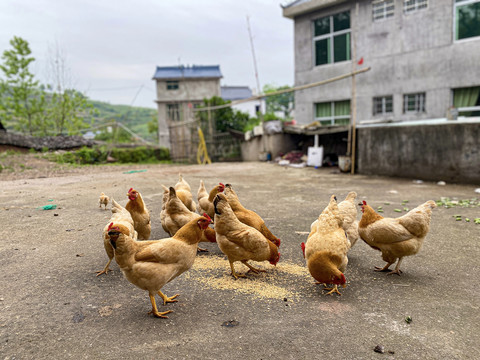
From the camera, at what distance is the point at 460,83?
12617 mm

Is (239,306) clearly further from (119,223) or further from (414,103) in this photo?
(414,103)

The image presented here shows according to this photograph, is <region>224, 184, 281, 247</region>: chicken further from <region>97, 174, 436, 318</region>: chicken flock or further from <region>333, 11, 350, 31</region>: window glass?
<region>333, 11, 350, 31</region>: window glass

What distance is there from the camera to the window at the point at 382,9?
14.1m

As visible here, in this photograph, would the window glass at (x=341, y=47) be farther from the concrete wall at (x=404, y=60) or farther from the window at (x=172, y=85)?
the window at (x=172, y=85)

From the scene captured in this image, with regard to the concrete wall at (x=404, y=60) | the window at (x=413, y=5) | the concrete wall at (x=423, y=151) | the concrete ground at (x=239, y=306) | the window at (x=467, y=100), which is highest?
the window at (x=413, y=5)

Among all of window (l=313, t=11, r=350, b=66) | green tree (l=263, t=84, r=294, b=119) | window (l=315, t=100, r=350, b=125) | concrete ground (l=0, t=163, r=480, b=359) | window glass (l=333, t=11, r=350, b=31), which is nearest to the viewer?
concrete ground (l=0, t=163, r=480, b=359)

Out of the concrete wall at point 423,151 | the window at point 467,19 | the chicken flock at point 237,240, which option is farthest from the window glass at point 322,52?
the chicken flock at point 237,240

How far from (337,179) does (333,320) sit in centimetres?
811

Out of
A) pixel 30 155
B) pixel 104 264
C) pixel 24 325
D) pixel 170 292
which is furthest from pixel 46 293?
pixel 30 155

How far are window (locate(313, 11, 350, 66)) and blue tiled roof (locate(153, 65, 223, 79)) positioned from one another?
18273mm

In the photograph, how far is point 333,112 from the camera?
16.5 meters

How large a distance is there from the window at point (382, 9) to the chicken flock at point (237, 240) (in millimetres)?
13764

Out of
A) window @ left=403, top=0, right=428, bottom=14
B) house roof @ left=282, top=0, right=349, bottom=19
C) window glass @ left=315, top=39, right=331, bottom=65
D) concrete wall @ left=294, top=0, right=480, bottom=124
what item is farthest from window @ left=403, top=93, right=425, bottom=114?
house roof @ left=282, top=0, right=349, bottom=19

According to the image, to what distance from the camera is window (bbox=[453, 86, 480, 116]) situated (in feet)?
41.4
